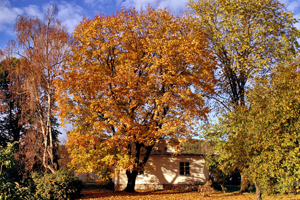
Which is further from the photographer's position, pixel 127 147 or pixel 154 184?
pixel 154 184

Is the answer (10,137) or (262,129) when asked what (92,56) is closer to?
(262,129)

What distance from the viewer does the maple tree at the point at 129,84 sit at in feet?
47.3

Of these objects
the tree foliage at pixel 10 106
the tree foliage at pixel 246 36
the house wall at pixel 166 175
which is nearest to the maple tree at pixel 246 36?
the tree foliage at pixel 246 36

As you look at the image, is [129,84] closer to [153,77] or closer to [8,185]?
[153,77]

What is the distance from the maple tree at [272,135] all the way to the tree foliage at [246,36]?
5547 mm

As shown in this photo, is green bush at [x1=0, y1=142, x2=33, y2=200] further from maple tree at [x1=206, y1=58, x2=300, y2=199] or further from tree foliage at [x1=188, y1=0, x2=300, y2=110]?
tree foliage at [x1=188, y1=0, x2=300, y2=110]

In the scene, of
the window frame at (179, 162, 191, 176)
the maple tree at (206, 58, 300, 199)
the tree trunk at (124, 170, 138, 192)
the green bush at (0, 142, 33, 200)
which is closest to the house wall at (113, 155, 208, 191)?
the window frame at (179, 162, 191, 176)

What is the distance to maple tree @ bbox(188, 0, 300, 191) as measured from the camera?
17000 millimetres

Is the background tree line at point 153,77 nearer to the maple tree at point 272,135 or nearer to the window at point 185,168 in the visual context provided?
the maple tree at point 272,135

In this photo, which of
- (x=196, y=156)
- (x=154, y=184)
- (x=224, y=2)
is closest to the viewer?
(x=224, y=2)

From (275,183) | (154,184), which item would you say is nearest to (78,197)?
(154,184)

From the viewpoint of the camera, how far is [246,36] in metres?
17.3

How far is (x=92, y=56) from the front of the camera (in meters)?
16.2

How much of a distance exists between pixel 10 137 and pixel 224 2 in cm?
2369
